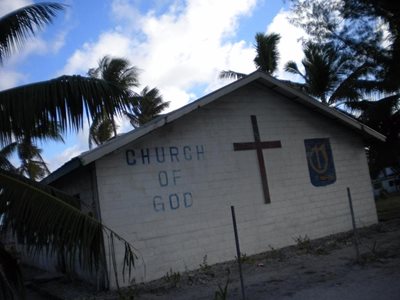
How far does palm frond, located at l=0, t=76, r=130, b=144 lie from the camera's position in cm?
646

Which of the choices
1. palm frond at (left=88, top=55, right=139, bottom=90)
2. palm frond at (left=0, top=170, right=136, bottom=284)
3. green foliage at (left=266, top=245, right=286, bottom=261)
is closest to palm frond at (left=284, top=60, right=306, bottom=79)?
palm frond at (left=88, top=55, right=139, bottom=90)

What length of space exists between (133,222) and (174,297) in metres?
2.50

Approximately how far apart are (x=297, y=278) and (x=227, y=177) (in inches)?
159

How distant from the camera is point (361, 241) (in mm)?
12555

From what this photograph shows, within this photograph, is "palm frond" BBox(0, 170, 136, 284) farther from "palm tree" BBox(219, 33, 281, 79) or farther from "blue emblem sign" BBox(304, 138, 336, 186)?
"palm tree" BBox(219, 33, 281, 79)

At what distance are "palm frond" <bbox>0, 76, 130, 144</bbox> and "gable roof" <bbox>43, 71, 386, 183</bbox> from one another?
3.15 meters

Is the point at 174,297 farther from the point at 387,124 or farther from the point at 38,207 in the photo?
the point at 387,124

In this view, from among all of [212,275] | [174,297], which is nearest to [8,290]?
[174,297]

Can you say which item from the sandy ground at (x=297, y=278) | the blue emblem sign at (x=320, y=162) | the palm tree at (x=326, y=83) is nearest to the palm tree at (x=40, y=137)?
the sandy ground at (x=297, y=278)

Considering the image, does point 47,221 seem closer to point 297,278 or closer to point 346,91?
point 297,278

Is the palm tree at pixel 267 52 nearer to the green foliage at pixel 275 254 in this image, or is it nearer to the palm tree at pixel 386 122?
the palm tree at pixel 386 122

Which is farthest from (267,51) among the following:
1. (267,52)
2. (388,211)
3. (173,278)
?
(173,278)

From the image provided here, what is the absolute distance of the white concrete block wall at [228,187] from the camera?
10.9 metres

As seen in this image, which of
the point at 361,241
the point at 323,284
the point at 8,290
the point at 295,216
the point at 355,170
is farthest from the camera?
the point at 355,170
